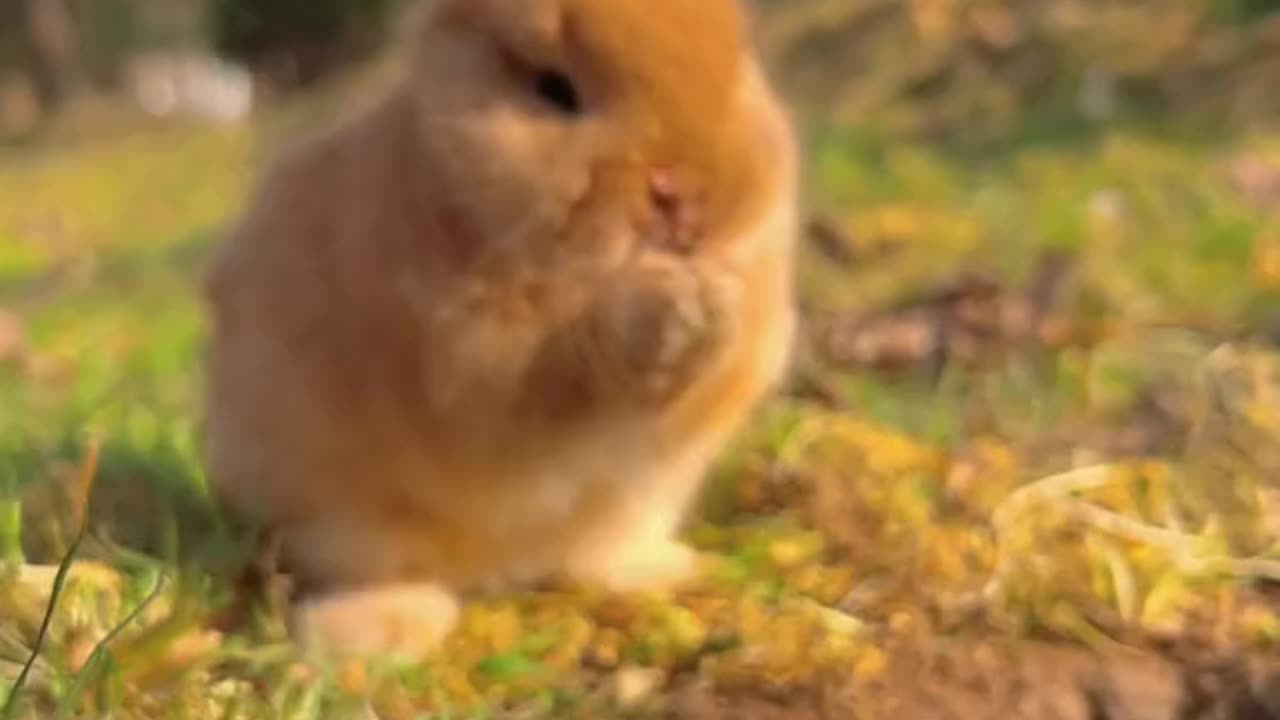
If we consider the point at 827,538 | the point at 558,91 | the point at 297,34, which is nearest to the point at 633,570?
the point at 827,538

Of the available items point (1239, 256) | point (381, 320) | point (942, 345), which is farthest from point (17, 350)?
point (1239, 256)

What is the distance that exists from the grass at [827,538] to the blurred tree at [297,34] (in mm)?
7348

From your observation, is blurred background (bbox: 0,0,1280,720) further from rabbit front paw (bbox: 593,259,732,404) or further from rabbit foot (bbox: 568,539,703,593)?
rabbit front paw (bbox: 593,259,732,404)

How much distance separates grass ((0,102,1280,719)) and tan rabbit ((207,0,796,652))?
3.9 inches

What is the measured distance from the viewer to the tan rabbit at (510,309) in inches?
58.9

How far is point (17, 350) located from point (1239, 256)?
2.83 metres

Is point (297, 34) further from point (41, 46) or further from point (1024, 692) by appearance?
point (1024, 692)

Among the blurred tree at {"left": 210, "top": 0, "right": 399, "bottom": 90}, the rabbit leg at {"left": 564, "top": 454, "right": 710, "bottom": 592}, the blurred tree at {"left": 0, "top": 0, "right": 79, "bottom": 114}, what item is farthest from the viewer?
the blurred tree at {"left": 0, "top": 0, "right": 79, "bottom": 114}

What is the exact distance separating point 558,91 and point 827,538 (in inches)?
26.2

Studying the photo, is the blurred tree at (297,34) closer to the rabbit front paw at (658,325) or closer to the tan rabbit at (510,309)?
the tan rabbit at (510,309)

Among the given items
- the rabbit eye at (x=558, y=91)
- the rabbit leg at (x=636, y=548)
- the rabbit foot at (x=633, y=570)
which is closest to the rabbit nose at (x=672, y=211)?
the rabbit eye at (x=558, y=91)

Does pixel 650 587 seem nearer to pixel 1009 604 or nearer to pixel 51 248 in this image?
pixel 1009 604

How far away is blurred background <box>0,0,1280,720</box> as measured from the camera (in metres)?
1.50

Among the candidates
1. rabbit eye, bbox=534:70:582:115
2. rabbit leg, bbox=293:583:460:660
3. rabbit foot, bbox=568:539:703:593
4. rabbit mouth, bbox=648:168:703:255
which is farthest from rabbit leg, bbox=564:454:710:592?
rabbit eye, bbox=534:70:582:115
